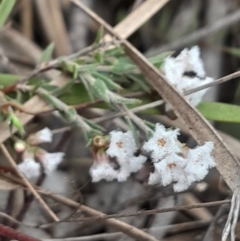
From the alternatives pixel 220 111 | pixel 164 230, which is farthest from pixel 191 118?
pixel 164 230

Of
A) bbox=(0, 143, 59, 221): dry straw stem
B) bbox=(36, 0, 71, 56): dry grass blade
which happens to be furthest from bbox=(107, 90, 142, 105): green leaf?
bbox=(36, 0, 71, 56): dry grass blade

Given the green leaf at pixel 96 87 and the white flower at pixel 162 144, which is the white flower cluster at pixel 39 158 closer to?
the green leaf at pixel 96 87

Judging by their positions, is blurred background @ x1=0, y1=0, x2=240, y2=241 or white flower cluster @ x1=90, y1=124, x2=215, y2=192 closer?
white flower cluster @ x1=90, y1=124, x2=215, y2=192

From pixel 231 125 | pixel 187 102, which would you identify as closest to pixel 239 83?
pixel 231 125

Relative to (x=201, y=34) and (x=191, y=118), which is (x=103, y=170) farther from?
(x=201, y=34)

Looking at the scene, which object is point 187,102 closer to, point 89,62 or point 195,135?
point 195,135

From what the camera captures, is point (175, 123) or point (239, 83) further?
point (239, 83)

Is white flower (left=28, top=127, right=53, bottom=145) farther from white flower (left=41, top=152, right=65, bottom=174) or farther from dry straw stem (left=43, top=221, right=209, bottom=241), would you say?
dry straw stem (left=43, top=221, right=209, bottom=241)
